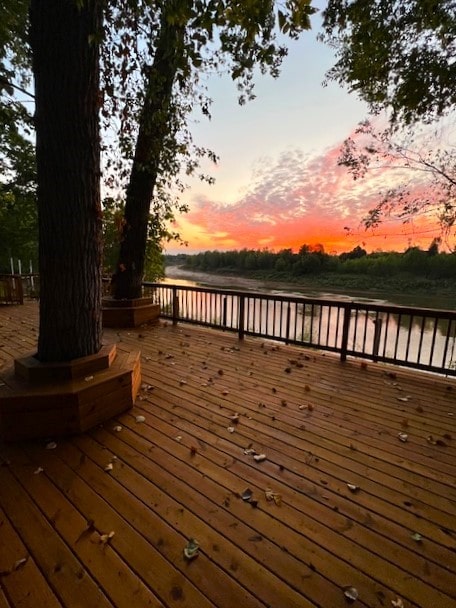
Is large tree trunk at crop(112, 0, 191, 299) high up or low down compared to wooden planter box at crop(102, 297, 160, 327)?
up

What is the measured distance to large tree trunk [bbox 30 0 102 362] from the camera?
202cm

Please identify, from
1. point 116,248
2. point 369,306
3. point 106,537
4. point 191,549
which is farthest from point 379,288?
point 106,537

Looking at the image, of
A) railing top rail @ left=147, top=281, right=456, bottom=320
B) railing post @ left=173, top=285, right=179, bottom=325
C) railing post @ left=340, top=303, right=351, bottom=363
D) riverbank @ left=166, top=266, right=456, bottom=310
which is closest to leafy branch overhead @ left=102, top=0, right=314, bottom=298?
railing post @ left=173, top=285, right=179, bottom=325

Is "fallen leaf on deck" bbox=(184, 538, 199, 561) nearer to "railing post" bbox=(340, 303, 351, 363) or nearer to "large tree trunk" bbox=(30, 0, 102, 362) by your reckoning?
"large tree trunk" bbox=(30, 0, 102, 362)

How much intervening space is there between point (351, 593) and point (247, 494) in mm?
657

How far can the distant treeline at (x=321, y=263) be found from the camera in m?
19.0

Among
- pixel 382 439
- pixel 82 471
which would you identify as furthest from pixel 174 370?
pixel 382 439

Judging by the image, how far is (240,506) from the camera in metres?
1.61

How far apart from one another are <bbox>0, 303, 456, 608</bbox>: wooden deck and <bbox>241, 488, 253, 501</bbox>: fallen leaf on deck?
2 centimetres

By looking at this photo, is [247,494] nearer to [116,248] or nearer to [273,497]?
[273,497]

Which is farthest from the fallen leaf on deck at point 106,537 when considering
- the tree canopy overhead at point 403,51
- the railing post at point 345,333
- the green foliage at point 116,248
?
the tree canopy overhead at point 403,51

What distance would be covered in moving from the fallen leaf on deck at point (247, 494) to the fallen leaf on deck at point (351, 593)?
2.01 ft

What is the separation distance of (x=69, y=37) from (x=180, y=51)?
877 millimetres

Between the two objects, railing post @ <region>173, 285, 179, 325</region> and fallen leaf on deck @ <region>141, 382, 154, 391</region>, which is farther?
railing post @ <region>173, 285, 179, 325</region>
